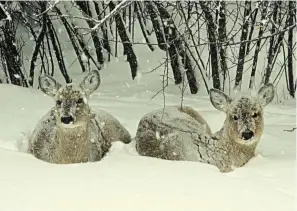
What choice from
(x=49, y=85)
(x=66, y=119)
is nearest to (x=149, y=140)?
(x=66, y=119)

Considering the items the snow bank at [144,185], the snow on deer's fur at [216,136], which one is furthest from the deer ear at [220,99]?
the snow bank at [144,185]

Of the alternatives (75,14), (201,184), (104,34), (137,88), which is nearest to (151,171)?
(201,184)

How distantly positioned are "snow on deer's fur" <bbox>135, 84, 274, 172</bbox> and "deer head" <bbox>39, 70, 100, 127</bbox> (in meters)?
0.82

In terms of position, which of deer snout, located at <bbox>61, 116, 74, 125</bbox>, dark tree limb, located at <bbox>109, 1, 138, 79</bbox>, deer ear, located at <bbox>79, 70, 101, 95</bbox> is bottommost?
dark tree limb, located at <bbox>109, 1, 138, 79</bbox>

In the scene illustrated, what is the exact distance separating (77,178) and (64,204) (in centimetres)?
68

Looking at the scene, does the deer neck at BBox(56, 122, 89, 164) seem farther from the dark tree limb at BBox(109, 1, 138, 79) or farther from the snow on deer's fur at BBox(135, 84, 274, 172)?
the dark tree limb at BBox(109, 1, 138, 79)

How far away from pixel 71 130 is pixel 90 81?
0.84m

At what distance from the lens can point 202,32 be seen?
47.2 feet

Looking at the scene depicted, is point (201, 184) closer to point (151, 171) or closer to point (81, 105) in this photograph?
point (151, 171)

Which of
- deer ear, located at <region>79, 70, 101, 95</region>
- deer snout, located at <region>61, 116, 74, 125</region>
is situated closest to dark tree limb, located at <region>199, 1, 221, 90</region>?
deer ear, located at <region>79, 70, 101, 95</region>

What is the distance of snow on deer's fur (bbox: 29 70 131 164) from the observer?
6441 millimetres

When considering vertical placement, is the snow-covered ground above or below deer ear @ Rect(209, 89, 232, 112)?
above

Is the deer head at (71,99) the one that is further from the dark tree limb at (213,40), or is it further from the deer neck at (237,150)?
the dark tree limb at (213,40)

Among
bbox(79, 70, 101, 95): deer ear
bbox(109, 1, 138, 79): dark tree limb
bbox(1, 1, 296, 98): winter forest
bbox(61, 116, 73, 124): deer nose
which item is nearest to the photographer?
bbox(61, 116, 73, 124): deer nose
